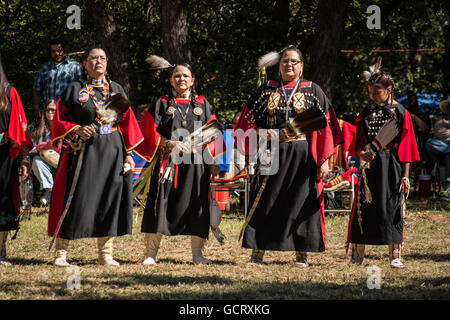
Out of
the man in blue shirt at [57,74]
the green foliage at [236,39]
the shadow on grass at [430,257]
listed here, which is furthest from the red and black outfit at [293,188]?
the green foliage at [236,39]

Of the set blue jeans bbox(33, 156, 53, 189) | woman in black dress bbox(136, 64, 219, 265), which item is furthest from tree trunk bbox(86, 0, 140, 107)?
woman in black dress bbox(136, 64, 219, 265)

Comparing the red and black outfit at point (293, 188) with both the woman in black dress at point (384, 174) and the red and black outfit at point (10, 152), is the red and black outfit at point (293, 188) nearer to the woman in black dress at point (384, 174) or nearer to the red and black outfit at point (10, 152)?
the woman in black dress at point (384, 174)

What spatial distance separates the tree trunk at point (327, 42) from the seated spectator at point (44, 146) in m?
4.03

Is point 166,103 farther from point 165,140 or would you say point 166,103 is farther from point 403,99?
point 403,99

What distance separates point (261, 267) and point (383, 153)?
144 cm

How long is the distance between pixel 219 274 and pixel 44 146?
4623mm

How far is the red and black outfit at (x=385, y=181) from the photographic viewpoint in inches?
208

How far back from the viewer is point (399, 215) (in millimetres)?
5316

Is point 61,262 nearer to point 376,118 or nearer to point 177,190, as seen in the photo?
point 177,190

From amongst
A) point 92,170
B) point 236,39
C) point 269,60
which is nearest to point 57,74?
point 92,170

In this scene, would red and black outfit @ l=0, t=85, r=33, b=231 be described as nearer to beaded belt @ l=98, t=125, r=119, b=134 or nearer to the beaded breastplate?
beaded belt @ l=98, t=125, r=119, b=134

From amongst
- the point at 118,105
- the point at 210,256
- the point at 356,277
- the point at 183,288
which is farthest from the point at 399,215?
the point at 118,105

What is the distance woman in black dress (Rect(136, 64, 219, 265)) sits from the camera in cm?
536

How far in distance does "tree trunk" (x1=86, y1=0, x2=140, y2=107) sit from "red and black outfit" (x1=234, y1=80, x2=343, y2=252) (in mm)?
5467
